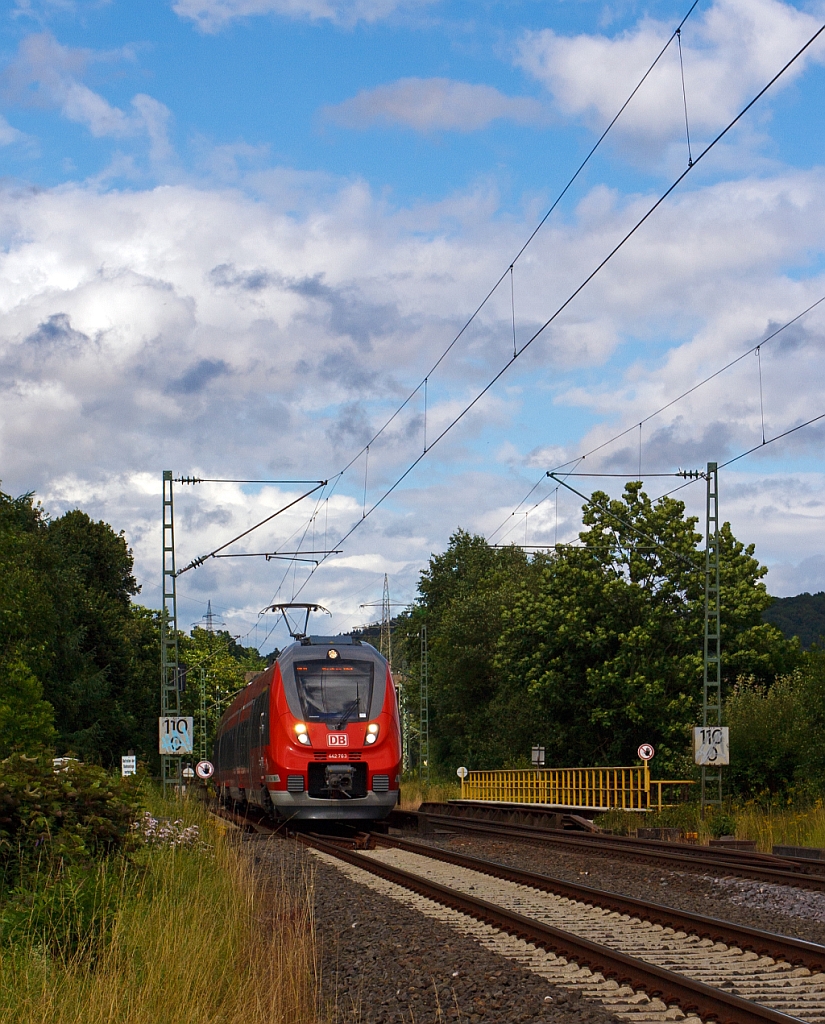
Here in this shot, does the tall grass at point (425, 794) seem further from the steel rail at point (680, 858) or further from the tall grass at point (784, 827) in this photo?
the tall grass at point (784, 827)

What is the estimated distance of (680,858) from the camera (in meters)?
16.5

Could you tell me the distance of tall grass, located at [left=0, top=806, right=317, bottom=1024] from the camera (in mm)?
6051

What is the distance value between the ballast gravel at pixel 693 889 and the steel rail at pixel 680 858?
17cm

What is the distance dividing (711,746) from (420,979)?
18090mm

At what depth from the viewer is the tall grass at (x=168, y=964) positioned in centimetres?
605

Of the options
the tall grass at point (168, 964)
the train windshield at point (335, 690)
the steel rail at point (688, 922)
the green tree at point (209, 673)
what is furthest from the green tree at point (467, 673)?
the tall grass at point (168, 964)

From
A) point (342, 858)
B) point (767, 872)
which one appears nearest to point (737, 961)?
point (767, 872)

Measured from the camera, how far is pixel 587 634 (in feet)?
159

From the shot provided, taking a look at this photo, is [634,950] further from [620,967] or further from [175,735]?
[175,735]

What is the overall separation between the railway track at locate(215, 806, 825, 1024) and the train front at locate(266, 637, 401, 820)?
8.75 m

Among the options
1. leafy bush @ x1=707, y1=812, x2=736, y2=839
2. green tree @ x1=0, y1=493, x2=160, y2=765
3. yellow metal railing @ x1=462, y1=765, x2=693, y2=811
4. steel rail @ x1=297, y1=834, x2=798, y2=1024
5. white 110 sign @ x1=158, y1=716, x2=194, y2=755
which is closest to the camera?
steel rail @ x1=297, y1=834, x2=798, y2=1024

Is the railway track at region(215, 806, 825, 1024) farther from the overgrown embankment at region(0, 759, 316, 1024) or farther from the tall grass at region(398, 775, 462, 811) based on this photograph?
the tall grass at region(398, 775, 462, 811)

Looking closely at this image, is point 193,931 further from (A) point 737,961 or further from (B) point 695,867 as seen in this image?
(B) point 695,867

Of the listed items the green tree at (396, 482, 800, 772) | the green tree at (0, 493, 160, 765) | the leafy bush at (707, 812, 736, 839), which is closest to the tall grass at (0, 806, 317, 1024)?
the leafy bush at (707, 812, 736, 839)
